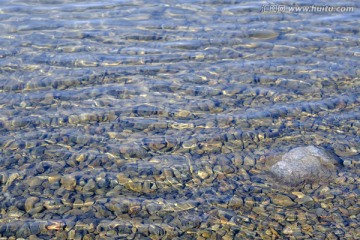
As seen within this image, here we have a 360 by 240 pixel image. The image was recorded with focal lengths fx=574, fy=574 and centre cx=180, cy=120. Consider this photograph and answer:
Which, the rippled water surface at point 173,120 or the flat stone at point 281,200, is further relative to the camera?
the flat stone at point 281,200

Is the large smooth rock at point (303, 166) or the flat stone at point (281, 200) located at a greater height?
the large smooth rock at point (303, 166)

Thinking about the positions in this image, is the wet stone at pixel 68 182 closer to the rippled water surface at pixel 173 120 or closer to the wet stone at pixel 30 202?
the rippled water surface at pixel 173 120

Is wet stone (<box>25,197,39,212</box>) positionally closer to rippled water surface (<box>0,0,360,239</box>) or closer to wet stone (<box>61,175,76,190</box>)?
rippled water surface (<box>0,0,360,239</box>)

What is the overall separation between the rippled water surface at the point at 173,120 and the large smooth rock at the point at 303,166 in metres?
0.14

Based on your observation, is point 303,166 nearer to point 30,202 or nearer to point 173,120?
point 173,120

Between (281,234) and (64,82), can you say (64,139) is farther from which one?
(281,234)

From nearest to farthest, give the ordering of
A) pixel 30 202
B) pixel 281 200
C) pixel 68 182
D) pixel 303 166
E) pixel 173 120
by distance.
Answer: pixel 30 202, pixel 281 200, pixel 68 182, pixel 303 166, pixel 173 120

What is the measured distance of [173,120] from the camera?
8898mm

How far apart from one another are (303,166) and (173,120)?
7.34 ft

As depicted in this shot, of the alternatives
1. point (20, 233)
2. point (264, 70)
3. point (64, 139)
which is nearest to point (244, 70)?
point (264, 70)

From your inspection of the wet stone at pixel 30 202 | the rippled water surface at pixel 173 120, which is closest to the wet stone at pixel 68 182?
A: the rippled water surface at pixel 173 120

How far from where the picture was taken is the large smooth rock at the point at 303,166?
754 centimetres

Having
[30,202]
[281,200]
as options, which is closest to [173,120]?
[281,200]

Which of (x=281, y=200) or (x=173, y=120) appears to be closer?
(x=281, y=200)
